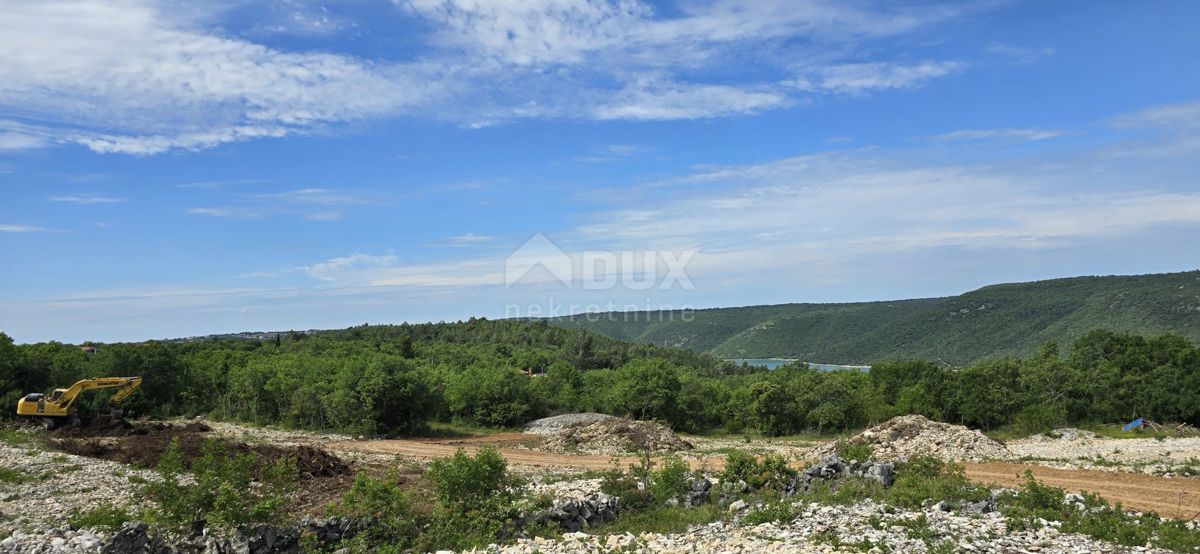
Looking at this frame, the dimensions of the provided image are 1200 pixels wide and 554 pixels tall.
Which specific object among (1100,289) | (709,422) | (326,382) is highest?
(1100,289)

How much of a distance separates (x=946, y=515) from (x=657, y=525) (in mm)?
6175

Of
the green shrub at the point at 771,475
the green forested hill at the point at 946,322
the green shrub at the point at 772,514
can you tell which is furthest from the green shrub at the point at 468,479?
the green forested hill at the point at 946,322

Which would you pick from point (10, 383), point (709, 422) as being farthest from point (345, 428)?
point (709, 422)

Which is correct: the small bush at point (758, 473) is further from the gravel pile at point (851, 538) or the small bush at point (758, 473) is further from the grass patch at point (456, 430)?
the grass patch at point (456, 430)

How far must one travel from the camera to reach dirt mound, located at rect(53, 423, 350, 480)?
23.0m

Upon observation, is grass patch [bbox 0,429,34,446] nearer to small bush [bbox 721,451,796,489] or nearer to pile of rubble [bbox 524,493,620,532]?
pile of rubble [bbox 524,493,620,532]

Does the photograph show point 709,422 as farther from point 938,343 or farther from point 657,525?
point 938,343

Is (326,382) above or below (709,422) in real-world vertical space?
above

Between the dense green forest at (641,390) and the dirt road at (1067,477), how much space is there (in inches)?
324

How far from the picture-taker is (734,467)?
19.6 meters

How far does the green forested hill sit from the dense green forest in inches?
1720

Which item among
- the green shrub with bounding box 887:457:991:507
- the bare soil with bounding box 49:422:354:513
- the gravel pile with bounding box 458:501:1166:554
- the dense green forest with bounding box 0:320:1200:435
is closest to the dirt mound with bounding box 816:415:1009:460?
the green shrub with bounding box 887:457:991:507

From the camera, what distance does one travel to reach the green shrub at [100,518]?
15.0 meters

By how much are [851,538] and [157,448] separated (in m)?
24.8
